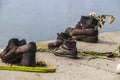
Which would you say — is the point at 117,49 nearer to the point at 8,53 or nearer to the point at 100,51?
the point at 100,51

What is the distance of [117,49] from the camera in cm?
1070

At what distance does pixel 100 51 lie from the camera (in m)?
10.6

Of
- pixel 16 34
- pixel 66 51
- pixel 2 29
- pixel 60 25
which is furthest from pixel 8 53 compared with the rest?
pixel 60 25

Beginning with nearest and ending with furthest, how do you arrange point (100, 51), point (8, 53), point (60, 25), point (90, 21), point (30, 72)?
point (30, 72), point (8, 53), point (100, 51), point (90, 21), point (60, 25)

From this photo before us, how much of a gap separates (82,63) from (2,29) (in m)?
9.29

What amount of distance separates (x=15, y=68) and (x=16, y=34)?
28.9 ft

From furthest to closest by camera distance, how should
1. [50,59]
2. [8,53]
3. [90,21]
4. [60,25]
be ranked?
[60,25] → [90,21] → [50,59] → [8,53]

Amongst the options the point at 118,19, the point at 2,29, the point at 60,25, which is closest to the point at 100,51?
the point at 2,29

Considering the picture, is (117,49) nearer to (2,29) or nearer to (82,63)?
(82,63)

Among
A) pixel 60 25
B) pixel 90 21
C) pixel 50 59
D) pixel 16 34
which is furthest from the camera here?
pixel 60 25

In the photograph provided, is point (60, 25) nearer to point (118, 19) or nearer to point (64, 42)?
point (118, 19)

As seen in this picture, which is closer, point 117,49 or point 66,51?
point 66,51

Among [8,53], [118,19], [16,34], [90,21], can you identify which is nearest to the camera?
[8,53]

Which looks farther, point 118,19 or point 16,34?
point 118,19
